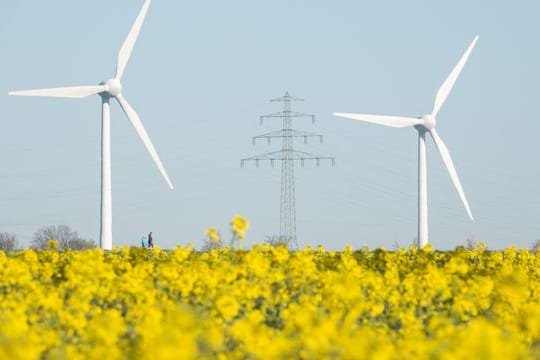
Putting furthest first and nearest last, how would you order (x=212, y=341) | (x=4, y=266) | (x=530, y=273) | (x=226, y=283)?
1. (x=530, y=273)
2. (x=4, y=266)
3. (x=226, y=283)
4. (x=212, y=341)

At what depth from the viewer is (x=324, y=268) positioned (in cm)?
2252

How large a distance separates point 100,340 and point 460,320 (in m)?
8.18

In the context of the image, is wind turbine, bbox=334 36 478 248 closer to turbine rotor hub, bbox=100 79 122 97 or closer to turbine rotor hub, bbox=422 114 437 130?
turbine rotor hub, bbox=422 114 437 130

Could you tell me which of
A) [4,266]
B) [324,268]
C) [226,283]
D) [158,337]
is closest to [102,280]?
[226,283]

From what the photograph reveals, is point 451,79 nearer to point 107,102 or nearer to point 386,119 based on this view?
point 386,119

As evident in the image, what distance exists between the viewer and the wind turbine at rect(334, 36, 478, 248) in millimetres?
46750

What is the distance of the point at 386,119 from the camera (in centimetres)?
4778

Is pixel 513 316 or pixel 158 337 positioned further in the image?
pixel 513 316

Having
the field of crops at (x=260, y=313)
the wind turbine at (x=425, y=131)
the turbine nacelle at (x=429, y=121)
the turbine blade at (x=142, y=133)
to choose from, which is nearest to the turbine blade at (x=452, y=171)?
the wind turbine at (x=425, y=131)

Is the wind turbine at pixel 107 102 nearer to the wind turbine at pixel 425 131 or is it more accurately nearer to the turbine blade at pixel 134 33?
the turbine blade at pixel 134 33

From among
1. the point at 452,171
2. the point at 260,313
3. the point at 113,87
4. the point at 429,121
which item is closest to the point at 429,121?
the point at 429,121

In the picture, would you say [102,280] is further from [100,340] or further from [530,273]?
[530,273]

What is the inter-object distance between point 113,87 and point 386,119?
443 inches

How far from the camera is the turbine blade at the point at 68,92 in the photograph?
4091 cm
